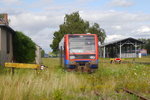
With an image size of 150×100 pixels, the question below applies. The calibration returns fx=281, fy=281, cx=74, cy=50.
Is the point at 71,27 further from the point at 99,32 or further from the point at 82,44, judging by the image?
the point at 82,44

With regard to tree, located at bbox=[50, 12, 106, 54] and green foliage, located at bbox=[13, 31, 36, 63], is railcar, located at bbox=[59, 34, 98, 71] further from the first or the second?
tree, located at bbox=[50, 12, 106, 54]

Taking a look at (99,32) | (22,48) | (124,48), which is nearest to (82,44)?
(22,48)

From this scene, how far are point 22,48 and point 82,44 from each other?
37.4ft

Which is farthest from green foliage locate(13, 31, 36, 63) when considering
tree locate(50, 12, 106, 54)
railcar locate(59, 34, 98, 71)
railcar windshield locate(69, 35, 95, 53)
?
tree locate(50, 12, 106, 54)

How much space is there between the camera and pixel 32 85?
8.75 meters

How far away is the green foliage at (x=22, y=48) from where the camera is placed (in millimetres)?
28234

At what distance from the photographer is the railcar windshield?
18.6m

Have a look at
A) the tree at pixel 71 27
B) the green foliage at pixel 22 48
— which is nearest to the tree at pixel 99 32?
the tree at pixel 71 27

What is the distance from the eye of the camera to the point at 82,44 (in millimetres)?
18719

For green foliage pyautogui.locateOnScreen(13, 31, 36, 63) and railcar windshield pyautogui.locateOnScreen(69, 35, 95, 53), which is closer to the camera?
railcar windshield pyautogui.locateOnScreen(69, 35, 95, 53)

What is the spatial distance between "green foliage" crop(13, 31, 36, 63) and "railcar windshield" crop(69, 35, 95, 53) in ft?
35.9

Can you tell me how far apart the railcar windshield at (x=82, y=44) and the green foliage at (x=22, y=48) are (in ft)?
35.9

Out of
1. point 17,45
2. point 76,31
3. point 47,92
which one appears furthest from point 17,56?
point 76,31

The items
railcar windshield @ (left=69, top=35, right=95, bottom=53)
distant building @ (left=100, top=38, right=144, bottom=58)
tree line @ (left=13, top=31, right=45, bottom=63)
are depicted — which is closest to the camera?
railcar windshield @ (left=69, top=35, right=95, bottom=53)
